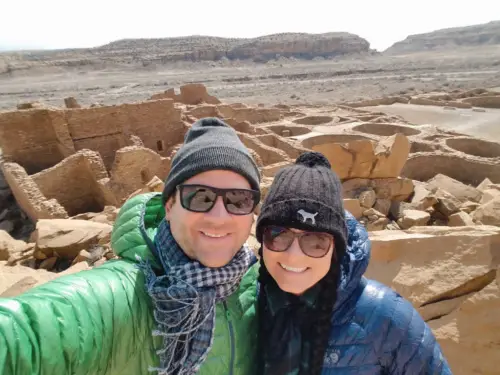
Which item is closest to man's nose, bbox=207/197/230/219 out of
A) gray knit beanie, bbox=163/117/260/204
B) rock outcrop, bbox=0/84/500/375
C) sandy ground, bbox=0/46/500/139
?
Answer: gray knit beanie, bbox=163/117/260/204

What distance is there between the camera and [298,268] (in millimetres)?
1523

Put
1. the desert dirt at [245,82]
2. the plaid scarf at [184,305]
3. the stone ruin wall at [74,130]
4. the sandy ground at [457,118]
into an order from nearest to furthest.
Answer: the plaid scarf at [184,305] < the stone ruin wall at [74,130] < the sandy ground at [457,118] < the desert dirt at [245,82]

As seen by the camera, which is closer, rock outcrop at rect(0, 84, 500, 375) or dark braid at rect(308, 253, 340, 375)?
dark braid at rect(308, 253, 340, 375)

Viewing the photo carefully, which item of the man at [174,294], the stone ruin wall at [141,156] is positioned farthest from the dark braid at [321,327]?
the stone ruin wall at [141,156]

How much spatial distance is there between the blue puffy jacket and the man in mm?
393

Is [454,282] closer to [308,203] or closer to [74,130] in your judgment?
[308,203]

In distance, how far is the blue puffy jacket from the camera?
1481mm

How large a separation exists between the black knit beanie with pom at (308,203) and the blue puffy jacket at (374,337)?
21cm

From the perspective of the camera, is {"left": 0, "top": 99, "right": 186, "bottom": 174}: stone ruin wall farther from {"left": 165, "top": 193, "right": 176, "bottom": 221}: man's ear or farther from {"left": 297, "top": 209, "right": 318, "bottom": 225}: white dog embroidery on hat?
{"left": 297, "top": 209, "right": 318, "bottom": 225}: white dog embroidery on hat

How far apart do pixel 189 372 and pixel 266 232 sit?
67 centimetres

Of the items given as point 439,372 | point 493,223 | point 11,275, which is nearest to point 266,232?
point 439,372

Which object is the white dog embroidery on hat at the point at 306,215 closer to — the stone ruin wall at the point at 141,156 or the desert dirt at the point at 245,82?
the stone ruin wall at the point at 141,156

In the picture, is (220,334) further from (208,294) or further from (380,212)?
(380,212)

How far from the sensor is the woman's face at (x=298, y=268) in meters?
1.51
